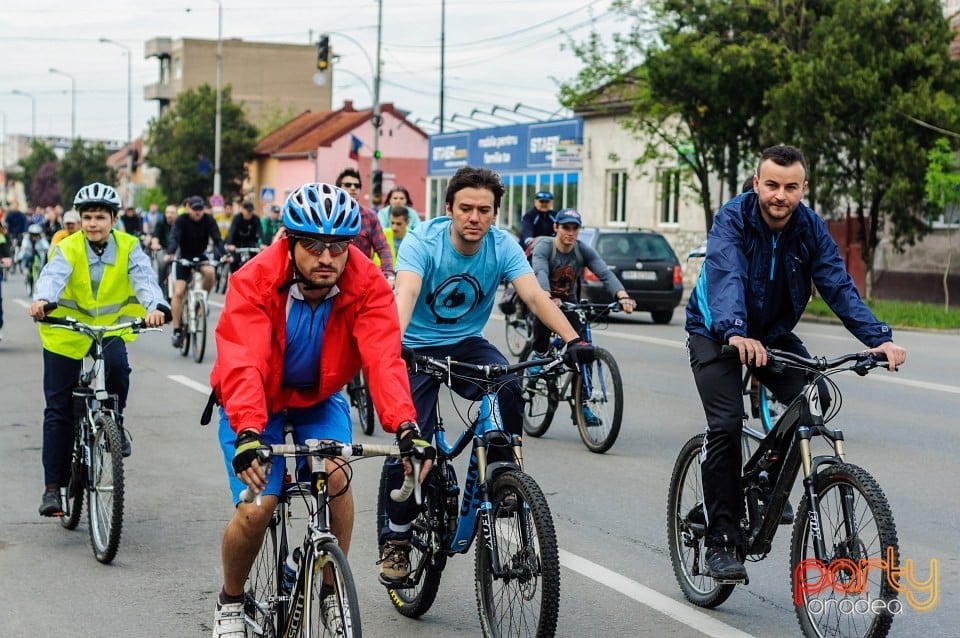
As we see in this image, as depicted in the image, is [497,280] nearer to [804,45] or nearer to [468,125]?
[804,45]

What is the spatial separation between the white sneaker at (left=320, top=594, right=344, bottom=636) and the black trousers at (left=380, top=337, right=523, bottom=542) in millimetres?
1393

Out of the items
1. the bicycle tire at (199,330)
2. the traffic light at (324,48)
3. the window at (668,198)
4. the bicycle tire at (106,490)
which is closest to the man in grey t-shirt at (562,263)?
the bicycle tire at (106,490)

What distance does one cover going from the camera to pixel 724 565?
5691mm

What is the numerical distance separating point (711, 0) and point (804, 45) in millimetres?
2085

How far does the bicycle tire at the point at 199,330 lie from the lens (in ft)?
53.1

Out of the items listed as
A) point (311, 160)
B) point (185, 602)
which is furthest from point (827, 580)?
point (311, 160)

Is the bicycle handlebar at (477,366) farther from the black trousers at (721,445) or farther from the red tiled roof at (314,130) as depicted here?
the red tiled roof at (314,130)

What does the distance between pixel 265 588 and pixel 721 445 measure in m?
1.89

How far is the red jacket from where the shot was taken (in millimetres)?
4434

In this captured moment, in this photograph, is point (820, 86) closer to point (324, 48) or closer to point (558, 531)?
point (324, 48)

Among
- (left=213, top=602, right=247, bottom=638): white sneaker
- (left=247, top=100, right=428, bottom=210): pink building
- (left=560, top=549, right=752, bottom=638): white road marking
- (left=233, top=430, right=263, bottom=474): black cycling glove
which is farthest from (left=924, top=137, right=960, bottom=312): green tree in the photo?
(left=247, top=100, right=428, bottom=210): pink building

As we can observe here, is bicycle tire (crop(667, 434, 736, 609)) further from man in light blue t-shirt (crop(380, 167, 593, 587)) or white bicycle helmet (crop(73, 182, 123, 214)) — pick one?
white bicycle helmet (crop(73, 182, 123, 214))

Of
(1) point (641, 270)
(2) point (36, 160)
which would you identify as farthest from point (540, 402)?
(2) point (36, 160)

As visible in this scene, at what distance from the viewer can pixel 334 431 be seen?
4.89 meters
